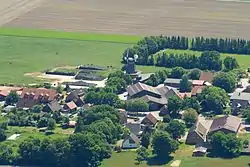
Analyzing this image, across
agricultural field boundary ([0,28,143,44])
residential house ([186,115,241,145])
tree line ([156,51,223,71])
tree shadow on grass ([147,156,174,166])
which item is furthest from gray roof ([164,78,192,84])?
tree shadow on grass ([147,156,174,166])

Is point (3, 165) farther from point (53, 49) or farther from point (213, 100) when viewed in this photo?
point (53, 49)

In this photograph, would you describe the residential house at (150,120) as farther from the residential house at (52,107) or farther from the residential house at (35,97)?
the residential house at (35,97)

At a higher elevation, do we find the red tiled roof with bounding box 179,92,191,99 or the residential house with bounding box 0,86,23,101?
the residential house with bounding box 0,86,23,101

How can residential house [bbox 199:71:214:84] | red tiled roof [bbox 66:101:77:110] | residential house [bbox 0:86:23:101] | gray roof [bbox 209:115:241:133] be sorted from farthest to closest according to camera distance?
residential house [bbox 199:71:214:84] → residential house [bbox 0:86:23:101] → red tiled roof [bbox 66:101:77:110] → gray roof [bbox 209:115:241:133]

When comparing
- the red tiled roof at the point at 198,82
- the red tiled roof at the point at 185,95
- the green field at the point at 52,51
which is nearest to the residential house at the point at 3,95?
the green field at the point at 52,51

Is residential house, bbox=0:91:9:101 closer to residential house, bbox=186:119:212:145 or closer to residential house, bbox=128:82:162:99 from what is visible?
residential house, bbox=128:82:162:99

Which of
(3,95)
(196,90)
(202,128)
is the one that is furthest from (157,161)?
(3,95)
